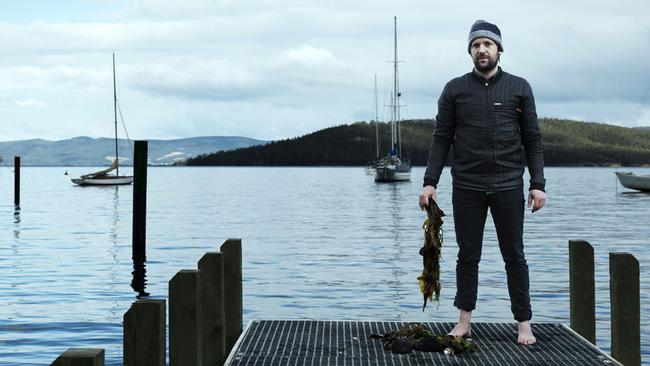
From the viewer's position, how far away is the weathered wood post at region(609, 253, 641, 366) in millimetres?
8555

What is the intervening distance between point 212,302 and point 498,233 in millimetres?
2561

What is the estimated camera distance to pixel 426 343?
8.59 metres

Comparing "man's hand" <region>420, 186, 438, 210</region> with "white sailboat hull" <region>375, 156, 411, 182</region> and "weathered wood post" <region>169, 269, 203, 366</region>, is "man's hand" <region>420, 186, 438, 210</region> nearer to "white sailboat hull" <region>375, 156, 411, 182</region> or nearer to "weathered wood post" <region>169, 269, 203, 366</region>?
"weathered wood post" <region>169, 269, 203, 366</region>

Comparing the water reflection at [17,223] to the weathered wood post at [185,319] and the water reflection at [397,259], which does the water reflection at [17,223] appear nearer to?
the water reflection at [397,259]

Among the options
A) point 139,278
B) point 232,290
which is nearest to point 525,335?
point 232,290

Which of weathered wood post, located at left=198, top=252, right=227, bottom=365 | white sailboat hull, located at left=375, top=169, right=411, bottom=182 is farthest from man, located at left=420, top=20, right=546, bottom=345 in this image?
white sailboat hull, located at left=375, top=169, right=411, bottom=182

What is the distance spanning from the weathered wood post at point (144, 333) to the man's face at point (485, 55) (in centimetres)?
352

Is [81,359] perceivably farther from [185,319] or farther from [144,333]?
[185,319]

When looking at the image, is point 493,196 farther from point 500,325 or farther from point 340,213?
point 340,213

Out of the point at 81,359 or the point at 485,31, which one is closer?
the point at 81,359

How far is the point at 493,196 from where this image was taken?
332 inches

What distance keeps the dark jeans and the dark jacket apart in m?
0.10

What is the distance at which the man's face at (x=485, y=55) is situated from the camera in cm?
831

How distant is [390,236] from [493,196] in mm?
30710
